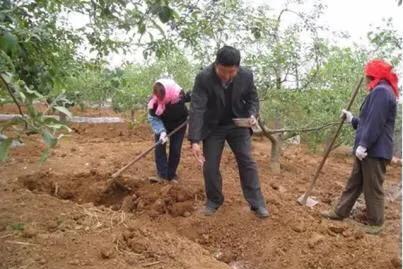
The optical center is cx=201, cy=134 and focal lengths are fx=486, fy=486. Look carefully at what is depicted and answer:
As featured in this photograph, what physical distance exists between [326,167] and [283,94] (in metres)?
2.40

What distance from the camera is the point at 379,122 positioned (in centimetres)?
420

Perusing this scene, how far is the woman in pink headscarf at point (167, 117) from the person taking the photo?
5.29 m

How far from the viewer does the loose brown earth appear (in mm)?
3537

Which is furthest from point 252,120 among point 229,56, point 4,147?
point 4,147

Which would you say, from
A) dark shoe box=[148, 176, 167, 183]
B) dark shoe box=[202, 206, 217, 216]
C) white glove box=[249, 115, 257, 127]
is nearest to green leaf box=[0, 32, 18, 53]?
white glove box=[249, 115, 257, 127]

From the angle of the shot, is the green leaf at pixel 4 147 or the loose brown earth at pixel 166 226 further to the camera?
the loose brown earth at pixel 166 226

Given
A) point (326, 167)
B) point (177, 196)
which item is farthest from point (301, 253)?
point (326, 167)

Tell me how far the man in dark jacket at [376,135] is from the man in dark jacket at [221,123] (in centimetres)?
95

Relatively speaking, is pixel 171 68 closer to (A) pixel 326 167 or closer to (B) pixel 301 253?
(A) pixel 326 167

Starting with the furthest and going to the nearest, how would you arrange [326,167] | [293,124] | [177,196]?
[326,167]
[293,124]
[177,196]

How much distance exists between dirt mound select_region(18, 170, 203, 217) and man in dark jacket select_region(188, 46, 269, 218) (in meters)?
0.44

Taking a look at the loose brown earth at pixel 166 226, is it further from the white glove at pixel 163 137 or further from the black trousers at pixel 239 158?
the white glove at pixel 163 137

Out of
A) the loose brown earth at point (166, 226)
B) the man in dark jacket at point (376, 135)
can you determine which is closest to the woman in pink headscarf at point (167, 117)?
the loose brown earth at point (166, 226)

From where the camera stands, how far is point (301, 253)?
12.9 ft
